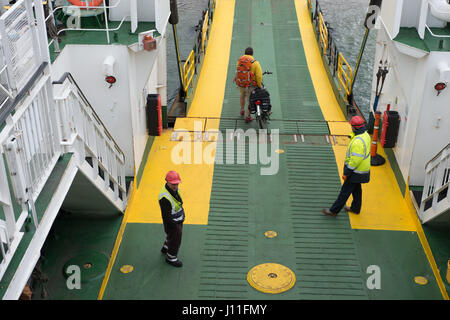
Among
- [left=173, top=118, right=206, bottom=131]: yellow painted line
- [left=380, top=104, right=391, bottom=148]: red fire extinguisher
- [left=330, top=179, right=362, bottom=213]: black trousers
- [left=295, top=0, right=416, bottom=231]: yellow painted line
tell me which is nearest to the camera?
[left=330, top=179, right=362, bottom=213]: black trousers

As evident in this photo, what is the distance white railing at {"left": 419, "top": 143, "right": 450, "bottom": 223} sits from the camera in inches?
336

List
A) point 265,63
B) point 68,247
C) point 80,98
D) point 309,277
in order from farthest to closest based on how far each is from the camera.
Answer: point 265,63
point 68,247
point 309,277
point 80,98

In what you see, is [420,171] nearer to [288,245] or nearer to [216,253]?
[288,245]

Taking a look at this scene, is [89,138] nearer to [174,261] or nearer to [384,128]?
[174,261]

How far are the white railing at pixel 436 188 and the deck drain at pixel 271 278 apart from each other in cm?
251

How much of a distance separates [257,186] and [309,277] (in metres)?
2.53

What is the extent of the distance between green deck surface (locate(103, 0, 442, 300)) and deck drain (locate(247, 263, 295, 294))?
9cm

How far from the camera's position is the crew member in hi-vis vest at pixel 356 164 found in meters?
8.69

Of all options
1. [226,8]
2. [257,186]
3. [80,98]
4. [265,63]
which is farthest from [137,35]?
[226,8]

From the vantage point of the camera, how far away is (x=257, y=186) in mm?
10297

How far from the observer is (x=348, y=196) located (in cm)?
927

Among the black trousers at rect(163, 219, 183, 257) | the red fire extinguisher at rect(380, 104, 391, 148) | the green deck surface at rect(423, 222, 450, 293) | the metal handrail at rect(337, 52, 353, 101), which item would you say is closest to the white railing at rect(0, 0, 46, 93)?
the black trousers at rect(163, 219, 183, 257)

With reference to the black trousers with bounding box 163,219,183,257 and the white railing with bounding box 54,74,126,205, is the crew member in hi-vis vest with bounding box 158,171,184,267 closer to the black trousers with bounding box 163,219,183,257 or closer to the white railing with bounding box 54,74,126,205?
the black trousers with bounding box 163,219,183,257

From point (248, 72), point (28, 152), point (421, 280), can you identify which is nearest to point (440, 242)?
point (421, 280)
